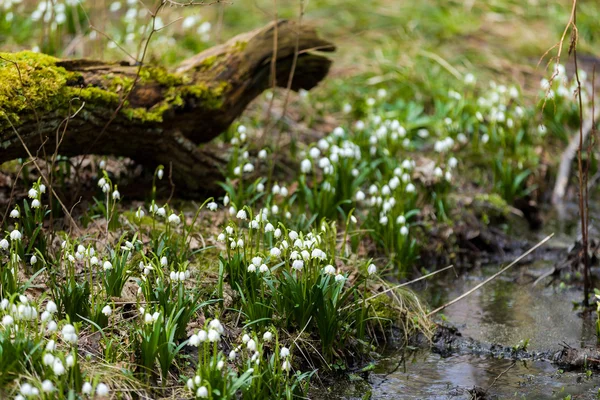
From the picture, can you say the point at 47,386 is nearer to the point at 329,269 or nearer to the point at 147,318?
the point at 147,318

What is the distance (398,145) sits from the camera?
6.39m

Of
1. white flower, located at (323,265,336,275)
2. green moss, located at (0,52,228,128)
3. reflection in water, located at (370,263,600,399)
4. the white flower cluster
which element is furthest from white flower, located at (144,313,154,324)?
green moss, located at (0,52,228,128)

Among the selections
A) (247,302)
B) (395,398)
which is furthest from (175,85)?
(395,398)

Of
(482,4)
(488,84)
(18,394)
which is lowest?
(18,394)

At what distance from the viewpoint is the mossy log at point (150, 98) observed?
13.9ft

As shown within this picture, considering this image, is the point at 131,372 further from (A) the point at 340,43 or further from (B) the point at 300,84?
(A) the point at 340,43

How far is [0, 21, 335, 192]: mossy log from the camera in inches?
166

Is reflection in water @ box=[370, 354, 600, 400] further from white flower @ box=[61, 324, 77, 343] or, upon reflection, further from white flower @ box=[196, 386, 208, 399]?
white flower @ box=[61, 324, 77, 343]

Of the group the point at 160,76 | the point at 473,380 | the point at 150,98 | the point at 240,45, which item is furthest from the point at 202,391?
the point at 240,45

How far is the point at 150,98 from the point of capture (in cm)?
487

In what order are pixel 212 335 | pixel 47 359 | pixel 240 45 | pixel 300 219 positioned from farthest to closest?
pixel 240 45 → pixel 300 219 → pixel 212 335 → pixel 47 359

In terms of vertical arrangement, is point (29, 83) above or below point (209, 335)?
above

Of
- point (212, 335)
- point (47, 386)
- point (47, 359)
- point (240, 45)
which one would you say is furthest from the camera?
point (240, 45)

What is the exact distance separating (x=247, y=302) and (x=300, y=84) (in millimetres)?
2554
